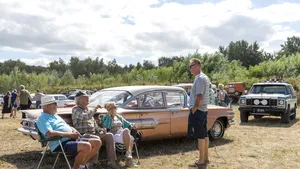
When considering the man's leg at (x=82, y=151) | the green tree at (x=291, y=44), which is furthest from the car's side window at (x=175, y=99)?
the green tree at (x=291, y=44)

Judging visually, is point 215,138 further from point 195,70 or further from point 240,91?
point 240,91

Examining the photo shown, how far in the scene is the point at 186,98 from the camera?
846 cm

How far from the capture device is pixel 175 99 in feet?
27.0

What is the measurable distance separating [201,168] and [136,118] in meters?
1.70

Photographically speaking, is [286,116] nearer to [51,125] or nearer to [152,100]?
[152,100]

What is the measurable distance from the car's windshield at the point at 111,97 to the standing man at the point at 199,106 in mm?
1573

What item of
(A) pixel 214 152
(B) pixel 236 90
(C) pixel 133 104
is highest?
(C) pixel 133 104

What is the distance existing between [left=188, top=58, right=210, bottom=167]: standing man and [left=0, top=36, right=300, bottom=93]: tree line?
2336 centimetres

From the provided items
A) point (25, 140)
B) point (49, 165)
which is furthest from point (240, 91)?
point (49, 165)

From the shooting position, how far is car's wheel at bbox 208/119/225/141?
904 centimetres

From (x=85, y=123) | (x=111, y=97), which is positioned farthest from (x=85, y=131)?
(x=111, y=97)

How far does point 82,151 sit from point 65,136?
346 mm

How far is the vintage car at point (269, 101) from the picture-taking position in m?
13.3

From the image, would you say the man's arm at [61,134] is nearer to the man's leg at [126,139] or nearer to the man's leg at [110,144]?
the man's leg at [110,144]
